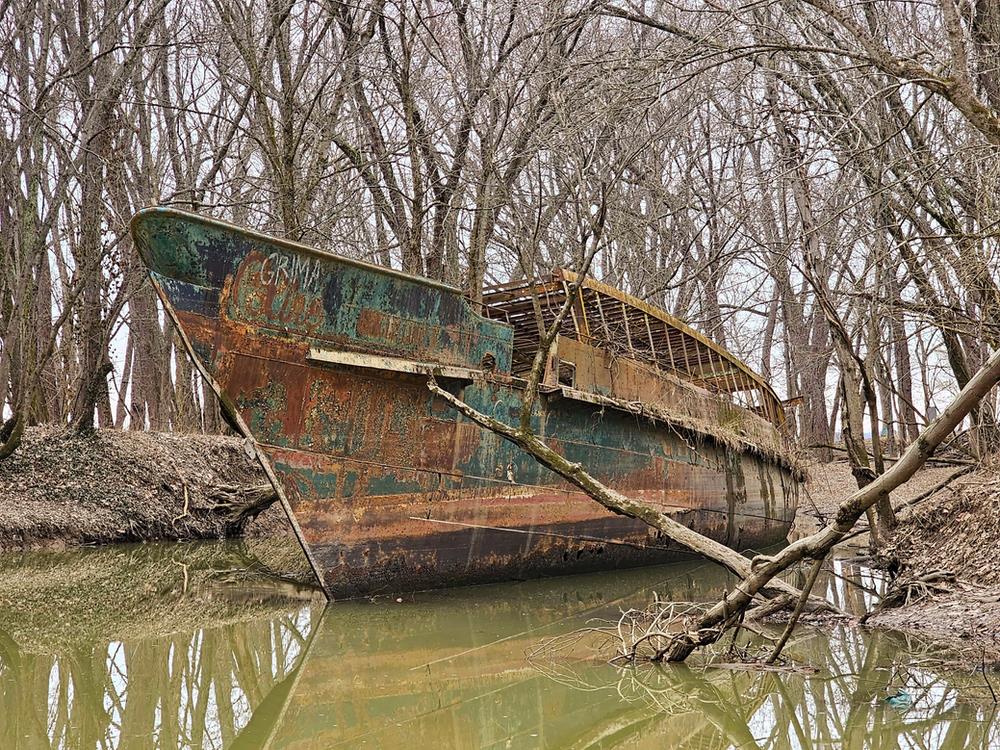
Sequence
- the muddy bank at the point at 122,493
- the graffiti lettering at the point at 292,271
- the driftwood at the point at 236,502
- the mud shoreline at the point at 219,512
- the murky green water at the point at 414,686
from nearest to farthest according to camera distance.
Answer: the murky green water at the point at 414,686 → the mud shoreline at the point at 219,512 → the graffiti lettering at the point at 292,271 → the muddy bank at the point at 122,493 → the driftwood at the point at 236,502

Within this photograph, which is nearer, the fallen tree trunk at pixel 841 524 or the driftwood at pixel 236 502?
the fallen tree trunk at pixel 841 524

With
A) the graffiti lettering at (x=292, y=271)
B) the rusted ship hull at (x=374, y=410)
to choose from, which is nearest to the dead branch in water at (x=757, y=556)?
the rusted ship hull at (x=374, y=410)

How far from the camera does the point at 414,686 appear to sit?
5523mm

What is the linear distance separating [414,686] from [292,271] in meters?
4.02

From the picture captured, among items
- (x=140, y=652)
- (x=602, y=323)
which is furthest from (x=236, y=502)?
(x=140, y=652)

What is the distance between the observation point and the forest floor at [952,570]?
20.5 ft

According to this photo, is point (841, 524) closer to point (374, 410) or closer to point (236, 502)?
point (374, 410)

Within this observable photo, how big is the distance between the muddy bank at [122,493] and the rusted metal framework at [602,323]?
487 cm

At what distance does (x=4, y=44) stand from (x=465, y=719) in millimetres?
11269

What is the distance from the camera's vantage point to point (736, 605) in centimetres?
563

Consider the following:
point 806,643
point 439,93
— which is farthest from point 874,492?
point 439,93

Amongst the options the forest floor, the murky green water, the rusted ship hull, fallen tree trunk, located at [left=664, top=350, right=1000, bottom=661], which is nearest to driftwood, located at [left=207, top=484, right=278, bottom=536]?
the rusted ship hull

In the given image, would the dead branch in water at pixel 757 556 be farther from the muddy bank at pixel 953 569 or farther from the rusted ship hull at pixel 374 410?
the rusted ship hull at pixel 374 410

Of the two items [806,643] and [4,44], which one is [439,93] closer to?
[4,44]
